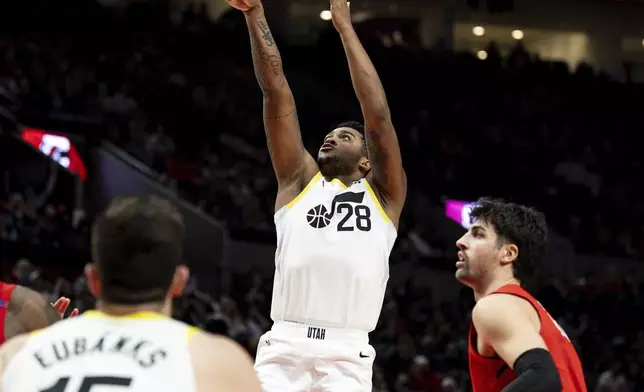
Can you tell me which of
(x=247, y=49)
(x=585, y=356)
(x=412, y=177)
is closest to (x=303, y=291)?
(x=585, y=356)

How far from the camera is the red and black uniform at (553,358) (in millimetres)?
3914

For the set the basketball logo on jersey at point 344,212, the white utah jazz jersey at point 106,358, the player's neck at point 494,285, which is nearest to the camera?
the white utah jazz jersey at point 106,358

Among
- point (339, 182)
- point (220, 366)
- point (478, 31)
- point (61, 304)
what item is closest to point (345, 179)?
point (339, 182)

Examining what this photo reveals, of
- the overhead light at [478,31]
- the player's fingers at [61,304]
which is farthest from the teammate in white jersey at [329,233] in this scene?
the overhead light at [478,31]

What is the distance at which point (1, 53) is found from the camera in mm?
15281

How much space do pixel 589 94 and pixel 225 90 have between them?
25.4 ft

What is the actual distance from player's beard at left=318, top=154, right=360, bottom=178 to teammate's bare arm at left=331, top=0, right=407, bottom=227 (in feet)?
0.37

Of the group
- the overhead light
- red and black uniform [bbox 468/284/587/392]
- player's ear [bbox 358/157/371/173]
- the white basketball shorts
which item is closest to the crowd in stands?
the overhead light

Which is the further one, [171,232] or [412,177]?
[412,177]

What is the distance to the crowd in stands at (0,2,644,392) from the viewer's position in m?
13.1

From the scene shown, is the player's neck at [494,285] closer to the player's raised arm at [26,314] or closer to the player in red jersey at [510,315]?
the player in red jersey at [510,315]

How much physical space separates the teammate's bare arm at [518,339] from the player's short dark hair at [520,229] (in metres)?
0.41

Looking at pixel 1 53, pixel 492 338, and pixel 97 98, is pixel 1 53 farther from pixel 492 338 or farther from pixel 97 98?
pixel 492 338

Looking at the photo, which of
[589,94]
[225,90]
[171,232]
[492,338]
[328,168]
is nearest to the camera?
[171,232]
